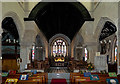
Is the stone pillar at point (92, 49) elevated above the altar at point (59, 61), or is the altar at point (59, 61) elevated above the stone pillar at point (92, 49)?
the stone pillar at point (92, 49)

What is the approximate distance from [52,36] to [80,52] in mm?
6307

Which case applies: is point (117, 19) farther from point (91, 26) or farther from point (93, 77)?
point (91, 26)

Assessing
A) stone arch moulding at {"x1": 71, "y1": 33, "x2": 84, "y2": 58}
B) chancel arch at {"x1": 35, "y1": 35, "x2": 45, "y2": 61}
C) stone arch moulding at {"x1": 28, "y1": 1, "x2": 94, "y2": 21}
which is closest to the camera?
stone arch moulding at {"x1": 28, "y1": 1, "x2": 94, "y2": 21}

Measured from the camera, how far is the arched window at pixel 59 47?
2691cm

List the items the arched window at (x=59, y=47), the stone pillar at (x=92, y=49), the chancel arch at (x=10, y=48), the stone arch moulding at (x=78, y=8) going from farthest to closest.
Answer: the arched window at (x=59, y=47) < the chancel arch at (x=10, y=48) < the stone pillar at (x=92, y=49) < the stone arch moulding at (x=78, y=8)

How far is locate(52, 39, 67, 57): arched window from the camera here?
26.9m

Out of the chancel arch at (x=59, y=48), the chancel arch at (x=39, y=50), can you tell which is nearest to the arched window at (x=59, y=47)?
Answer: the chancel arch at (x=59, y=48)

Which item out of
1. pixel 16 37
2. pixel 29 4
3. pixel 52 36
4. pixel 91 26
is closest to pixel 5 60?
pixel 16 37

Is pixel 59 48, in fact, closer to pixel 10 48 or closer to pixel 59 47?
pixel 59 47

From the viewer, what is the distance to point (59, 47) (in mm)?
26969

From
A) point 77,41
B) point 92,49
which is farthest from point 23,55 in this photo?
point 77,41

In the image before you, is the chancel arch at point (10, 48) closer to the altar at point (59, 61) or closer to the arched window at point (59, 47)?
the altar at point (59, 61)

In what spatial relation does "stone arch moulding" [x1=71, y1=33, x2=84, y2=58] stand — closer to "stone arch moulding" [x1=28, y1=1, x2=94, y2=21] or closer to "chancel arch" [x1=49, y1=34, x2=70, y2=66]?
"chancel arch" [x1=49, y1=34, x2=70, y2=66]

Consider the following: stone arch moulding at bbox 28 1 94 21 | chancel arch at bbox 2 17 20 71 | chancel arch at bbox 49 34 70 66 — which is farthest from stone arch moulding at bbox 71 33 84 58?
chancel arch at bbox 2 17 20 71
